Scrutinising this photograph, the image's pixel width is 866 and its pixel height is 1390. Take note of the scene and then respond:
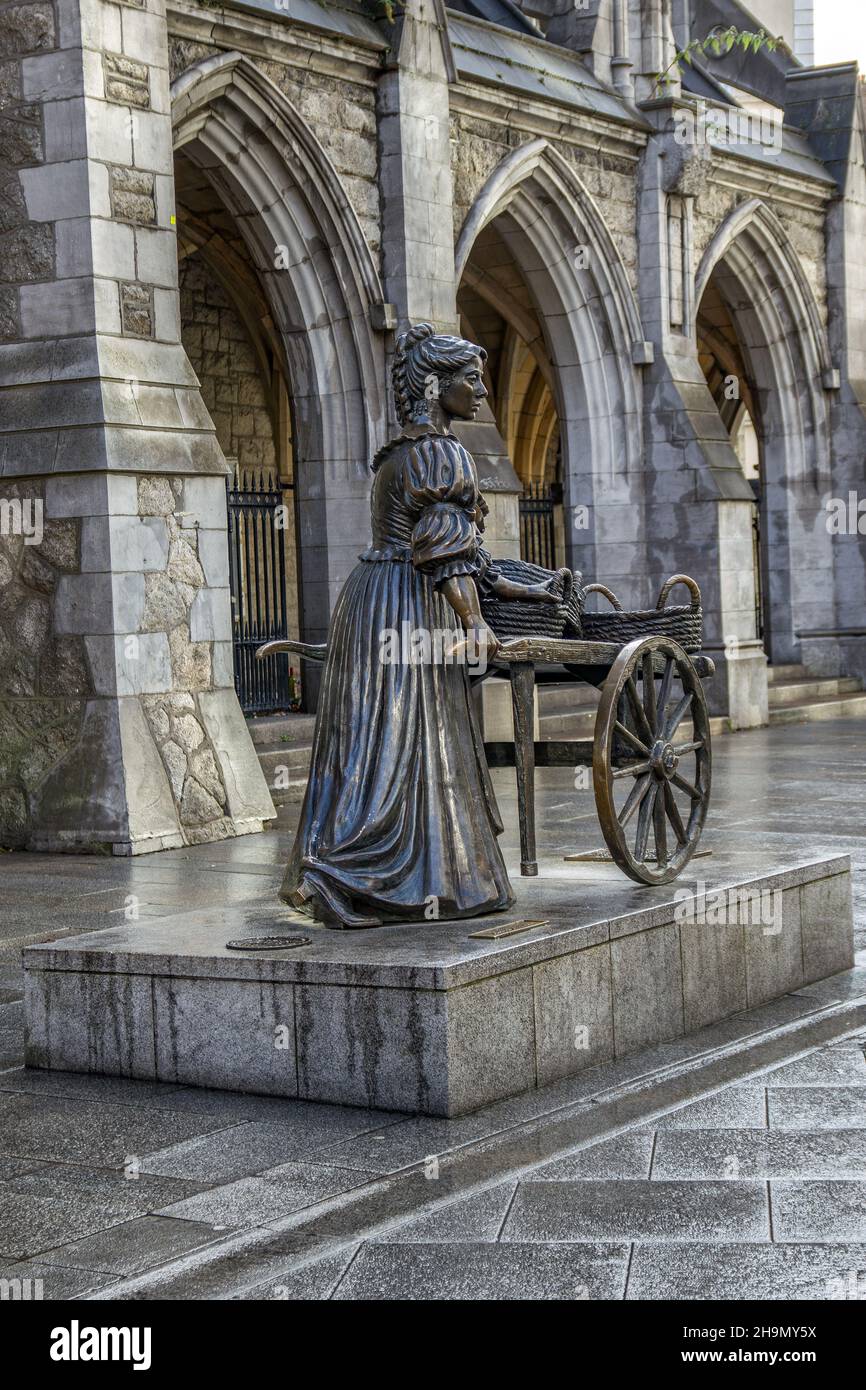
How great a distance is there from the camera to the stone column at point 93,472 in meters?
9.13

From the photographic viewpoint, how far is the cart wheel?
535 cm

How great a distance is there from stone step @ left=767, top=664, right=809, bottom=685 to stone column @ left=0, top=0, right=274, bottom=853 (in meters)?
9.88

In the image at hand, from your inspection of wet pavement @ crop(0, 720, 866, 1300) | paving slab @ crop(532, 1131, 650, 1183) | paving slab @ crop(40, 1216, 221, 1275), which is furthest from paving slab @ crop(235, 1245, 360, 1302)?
paving slab @ crop(532, 1131, 650, 1183)

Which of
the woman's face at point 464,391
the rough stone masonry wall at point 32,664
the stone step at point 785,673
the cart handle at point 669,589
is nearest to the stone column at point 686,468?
the stone step at point 785,673

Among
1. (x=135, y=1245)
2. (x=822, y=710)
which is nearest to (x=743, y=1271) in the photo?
(x=135, y=1245)

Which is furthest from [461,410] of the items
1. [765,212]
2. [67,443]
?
[765,212]

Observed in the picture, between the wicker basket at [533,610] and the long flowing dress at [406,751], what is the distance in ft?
0.89

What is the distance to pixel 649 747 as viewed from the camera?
5.69m

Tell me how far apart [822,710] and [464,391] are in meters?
12.7

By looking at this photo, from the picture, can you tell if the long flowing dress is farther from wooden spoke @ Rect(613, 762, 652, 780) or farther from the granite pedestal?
wooden spoke @ Rect(613, 762, 652, 780)

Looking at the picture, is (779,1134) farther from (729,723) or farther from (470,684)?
(729,723)

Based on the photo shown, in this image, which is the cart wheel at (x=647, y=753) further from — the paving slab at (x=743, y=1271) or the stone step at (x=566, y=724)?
the stone step at (x=566, y=724)

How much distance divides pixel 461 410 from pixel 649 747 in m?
1.19
